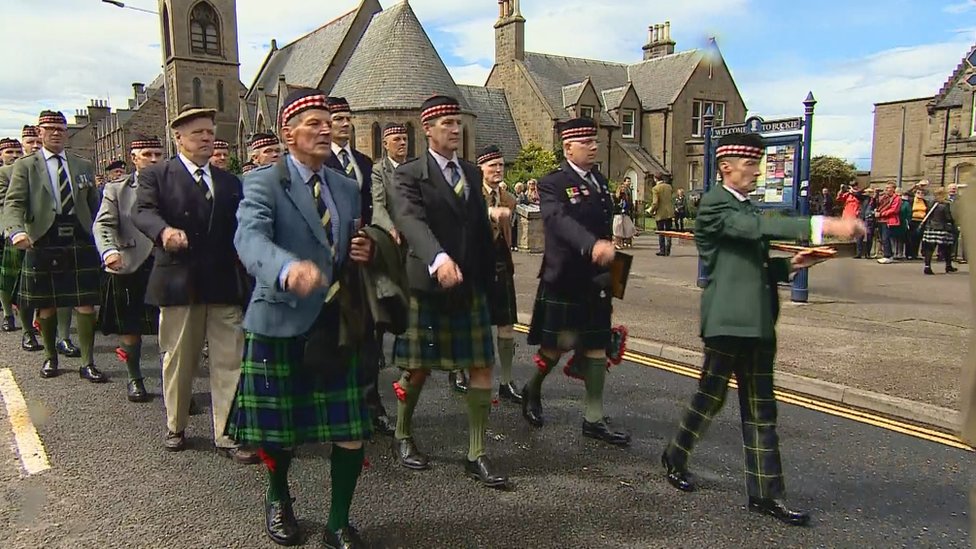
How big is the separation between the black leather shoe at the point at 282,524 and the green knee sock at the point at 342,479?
29 cm

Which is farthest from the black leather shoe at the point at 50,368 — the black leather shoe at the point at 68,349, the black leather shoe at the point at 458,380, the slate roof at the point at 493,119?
the slate roof at the point at 493,119

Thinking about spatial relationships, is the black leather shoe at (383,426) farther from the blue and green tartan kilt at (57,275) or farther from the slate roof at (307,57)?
the slate roof at (307,57)

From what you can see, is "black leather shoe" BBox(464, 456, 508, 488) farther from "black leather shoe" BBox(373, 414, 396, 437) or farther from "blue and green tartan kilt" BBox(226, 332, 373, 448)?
"blue and green tartan kilt" BBox(226, 332, 373, 448)

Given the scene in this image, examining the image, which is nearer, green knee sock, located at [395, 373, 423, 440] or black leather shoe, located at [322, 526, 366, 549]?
black leather shoe, located at [322, 526, 366, 549]

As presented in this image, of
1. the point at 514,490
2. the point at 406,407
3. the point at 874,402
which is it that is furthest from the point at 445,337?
the point at 874,402

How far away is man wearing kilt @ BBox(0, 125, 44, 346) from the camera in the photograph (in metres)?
7.55

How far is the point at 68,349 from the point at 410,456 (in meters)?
5.22

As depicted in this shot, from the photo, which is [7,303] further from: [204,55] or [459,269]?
[204,55]

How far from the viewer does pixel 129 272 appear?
5777mm

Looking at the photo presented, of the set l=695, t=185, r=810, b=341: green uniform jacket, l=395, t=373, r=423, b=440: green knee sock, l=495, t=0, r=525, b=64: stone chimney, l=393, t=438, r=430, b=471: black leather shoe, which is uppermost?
l=495, t=0, r=525, b=64: stone chimney

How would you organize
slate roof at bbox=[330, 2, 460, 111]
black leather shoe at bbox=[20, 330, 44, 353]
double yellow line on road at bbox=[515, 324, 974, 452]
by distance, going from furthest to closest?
1. slate roof at bbox=[330, 2, 460, 111]
2. black leather shoe at bbox=[20, 330, 44, 353]
3. double yellow line on road at bbox=[515, 324, 974, 452]

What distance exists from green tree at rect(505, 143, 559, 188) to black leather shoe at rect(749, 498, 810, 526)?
104ft

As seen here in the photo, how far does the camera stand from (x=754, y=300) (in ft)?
12.0

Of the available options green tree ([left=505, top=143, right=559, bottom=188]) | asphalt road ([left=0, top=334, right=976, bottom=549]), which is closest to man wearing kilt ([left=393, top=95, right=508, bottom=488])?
asphalt road ([left=0, top=334, right=976, bottom=549])
